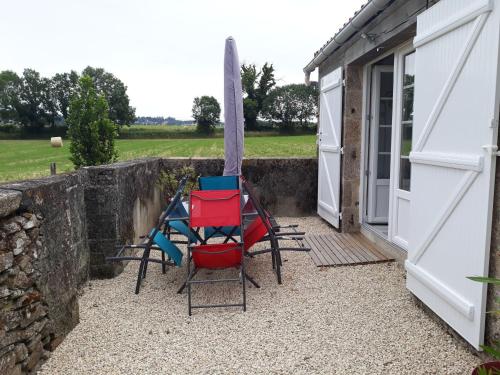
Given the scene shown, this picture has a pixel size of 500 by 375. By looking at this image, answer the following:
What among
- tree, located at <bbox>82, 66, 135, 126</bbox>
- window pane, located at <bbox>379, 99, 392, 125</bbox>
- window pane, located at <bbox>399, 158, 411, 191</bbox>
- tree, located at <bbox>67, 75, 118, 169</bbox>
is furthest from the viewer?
tree, located at <bbox>82, 66, 135, 126</bbox>

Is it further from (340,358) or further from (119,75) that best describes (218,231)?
(119,75)

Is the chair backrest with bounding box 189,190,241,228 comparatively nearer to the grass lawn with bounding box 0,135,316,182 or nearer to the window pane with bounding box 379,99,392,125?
the window pane with bounding box 379,99,392,125

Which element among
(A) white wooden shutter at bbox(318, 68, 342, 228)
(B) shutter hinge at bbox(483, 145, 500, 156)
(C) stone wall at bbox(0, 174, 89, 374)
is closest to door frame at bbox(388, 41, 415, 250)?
(A) white wooden shutter at bbox(318, 68, 342, 228)

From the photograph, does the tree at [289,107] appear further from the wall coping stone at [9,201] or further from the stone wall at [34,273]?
the wall coping stone at [9,201]

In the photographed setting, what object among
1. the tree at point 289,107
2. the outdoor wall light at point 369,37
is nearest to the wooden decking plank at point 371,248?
the outdoor wall light at point 369,37

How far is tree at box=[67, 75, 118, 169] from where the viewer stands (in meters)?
8.47

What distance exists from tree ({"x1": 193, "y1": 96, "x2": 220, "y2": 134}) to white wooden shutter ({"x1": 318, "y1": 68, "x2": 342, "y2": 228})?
149ft

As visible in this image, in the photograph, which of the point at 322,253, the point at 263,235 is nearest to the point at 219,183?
the point at 263,235

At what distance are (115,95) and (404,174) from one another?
205 ft

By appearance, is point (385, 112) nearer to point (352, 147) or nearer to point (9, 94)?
point (352, 147)

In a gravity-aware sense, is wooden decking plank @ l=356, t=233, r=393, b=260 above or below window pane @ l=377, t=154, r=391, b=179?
below

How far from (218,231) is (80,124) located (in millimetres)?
5436

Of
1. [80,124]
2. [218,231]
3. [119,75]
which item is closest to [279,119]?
[119,75]

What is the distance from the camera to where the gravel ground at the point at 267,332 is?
258 cm
